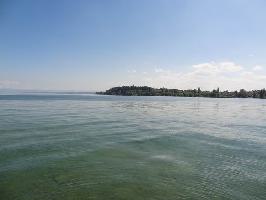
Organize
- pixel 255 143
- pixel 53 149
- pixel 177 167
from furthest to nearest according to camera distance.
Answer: pixel 255 143, pixel 53 149, pixel 177 167

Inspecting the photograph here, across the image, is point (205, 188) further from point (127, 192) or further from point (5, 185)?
point (5, 185)

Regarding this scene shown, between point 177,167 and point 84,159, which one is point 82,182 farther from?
point 177,167

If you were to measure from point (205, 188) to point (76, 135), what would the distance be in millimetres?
20284

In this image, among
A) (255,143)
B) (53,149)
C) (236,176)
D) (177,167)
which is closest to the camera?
(236,176)

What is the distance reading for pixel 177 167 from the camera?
21938 mm

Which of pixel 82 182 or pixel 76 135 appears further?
pixel 76 135

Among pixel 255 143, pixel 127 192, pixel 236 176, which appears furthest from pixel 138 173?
pixel 255 143

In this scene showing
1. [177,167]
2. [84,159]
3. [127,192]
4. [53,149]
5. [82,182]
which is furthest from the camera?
[53,149]

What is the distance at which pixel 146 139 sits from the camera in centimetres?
3334

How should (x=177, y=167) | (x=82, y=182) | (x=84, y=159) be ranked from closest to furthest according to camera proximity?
1. (x=82, y=182)
2. (x=177, y=167)
3. (x=84, y=159)

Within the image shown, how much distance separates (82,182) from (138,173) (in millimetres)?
4253

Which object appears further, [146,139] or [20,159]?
[146,139]

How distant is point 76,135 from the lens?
34.1 m

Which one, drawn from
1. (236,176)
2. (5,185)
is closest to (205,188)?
(236,176)
